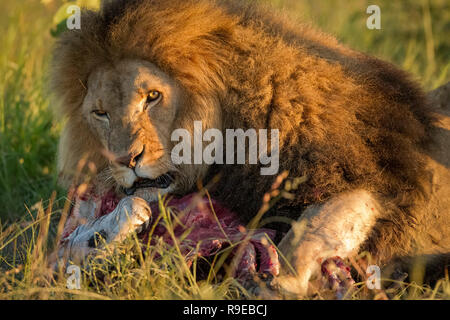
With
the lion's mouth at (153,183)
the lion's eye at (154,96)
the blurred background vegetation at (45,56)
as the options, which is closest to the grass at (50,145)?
the blurred background vegetation at (45,56)

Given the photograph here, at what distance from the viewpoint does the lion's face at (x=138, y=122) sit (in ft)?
11.1

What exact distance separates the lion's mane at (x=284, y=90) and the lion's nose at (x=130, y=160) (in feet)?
1.24

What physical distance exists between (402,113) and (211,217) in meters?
1.04

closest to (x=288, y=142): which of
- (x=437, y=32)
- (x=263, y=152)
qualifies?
(x=263, y=152)

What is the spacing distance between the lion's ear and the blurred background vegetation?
1.44 ft

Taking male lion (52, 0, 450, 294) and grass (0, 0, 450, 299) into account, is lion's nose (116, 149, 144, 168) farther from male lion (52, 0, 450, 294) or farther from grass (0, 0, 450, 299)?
grass (0, 0, 450, 299)

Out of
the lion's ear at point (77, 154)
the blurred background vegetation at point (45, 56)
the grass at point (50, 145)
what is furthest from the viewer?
the blurred background vegetation at point (45, 56)

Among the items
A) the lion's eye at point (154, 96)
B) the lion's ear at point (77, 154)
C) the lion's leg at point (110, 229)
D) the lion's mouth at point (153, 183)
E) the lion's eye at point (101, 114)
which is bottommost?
the lion's leg at point (110, 229)

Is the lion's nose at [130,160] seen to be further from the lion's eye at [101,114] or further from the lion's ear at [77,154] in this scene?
the lion's ear at [77,154]

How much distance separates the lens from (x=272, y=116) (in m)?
3.36

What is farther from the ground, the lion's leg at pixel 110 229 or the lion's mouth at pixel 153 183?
the lion's mouth at pixel 153 183

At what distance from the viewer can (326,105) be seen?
335 cm

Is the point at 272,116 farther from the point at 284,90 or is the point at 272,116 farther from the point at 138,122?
the point at 138,122
